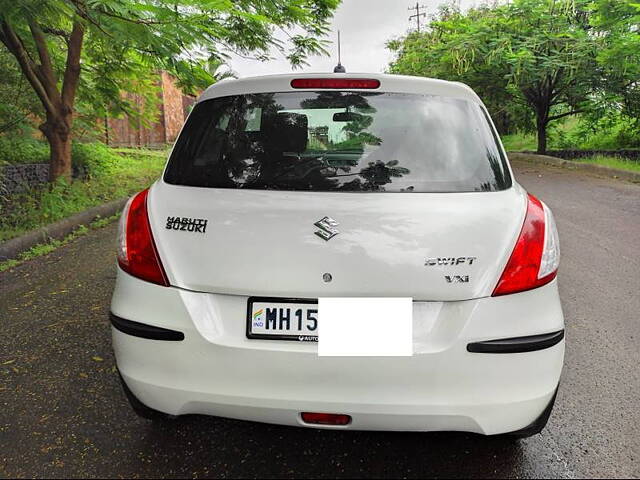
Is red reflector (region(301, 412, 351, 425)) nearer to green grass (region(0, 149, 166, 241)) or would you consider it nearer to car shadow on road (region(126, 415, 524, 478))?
car shadow on road (region(126, 415, 524, 478))

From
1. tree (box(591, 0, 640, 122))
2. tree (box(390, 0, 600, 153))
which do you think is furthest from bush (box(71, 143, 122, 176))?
tree (box(591, 0, 640, 122))

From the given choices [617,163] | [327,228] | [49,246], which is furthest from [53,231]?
[617,163]

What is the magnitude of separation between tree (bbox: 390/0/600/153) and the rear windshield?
440 inches

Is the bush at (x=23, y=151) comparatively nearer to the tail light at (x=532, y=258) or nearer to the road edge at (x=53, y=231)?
the road edge at (x=53, y=231)

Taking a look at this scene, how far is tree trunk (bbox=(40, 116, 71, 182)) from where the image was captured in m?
8.51

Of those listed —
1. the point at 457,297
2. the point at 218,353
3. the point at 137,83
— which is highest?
the point at 137,83

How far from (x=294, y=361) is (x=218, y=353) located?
0.87 ft

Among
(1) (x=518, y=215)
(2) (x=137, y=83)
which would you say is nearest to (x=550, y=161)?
(2) (x=137, y=83)

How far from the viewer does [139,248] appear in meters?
1.98

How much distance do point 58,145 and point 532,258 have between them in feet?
28.0

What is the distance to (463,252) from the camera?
1780 millimetres

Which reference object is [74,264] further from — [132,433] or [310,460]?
[310,460]

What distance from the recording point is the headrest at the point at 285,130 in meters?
2.23

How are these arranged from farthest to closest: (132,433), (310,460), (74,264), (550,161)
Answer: (550,161), (74,264), (132,433), (310,460)
